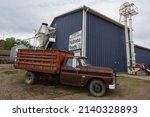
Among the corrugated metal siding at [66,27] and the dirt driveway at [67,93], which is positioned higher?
the corrugated metal siding at [66,27]

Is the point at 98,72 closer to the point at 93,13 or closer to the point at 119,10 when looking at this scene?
the point at 93,13

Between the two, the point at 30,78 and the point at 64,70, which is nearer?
the point at 64,70

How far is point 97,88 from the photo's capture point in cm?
914

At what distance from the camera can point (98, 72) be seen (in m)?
9.20

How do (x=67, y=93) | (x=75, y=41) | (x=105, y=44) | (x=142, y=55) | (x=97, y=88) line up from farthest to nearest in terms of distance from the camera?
1. (x=142, y=55)
2. (x=105, y=44)
3. (x=75, y=41)
4. (x=67, y=93)
5. (x=97, y=88)

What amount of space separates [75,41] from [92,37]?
170 cm

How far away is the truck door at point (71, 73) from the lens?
9.61 metres

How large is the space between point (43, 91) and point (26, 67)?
253 cm

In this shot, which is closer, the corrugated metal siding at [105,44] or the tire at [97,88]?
the tire at [97,88]

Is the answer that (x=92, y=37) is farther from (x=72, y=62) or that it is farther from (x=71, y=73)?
(x=71, y=73)

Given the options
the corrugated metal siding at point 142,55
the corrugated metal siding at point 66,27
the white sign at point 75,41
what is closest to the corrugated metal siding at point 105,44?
the white sign at point 75,41

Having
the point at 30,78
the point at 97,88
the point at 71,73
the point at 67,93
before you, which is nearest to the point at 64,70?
the point at 71,73

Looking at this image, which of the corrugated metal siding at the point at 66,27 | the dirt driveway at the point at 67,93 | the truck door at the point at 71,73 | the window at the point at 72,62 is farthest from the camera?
the corrugated metal siding at the point at 66,27

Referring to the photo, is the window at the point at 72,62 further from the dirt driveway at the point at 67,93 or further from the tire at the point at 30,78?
the tire at the point at 30,78
